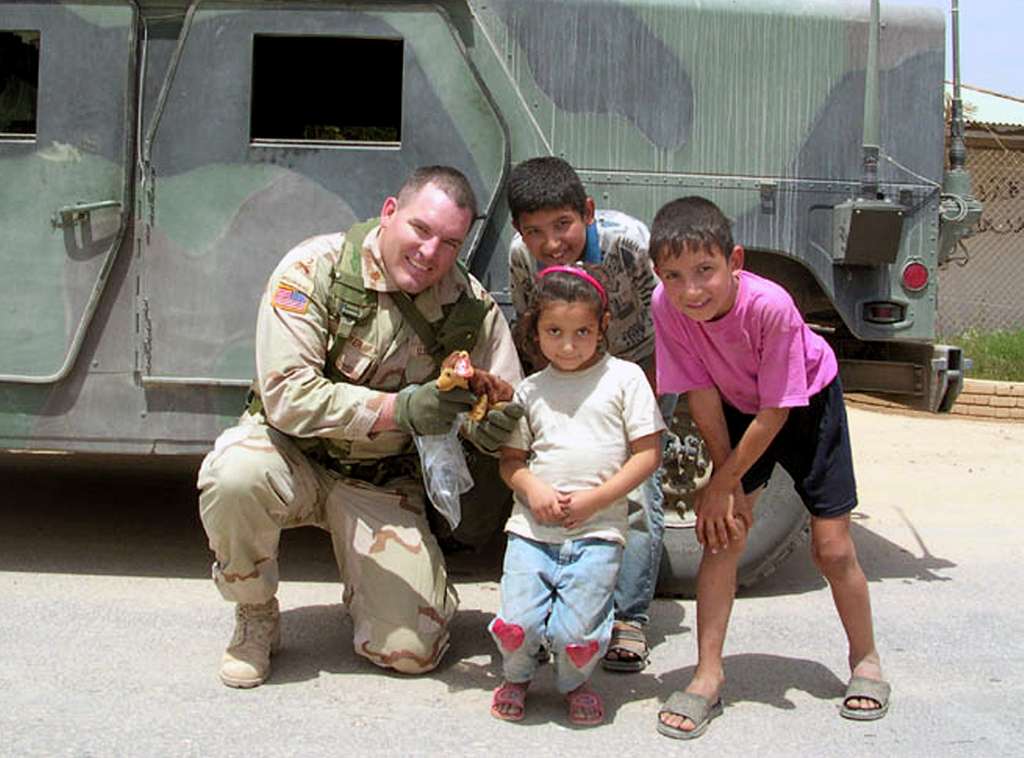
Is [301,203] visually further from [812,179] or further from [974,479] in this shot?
[974,479]

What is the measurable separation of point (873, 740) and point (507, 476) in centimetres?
114

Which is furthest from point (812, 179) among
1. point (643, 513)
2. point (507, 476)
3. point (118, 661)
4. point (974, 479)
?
point (974, 479)

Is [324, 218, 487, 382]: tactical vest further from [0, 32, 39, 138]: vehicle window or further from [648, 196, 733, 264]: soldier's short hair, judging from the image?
[0, 32, 39, 138]: vehicle window

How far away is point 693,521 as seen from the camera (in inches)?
173

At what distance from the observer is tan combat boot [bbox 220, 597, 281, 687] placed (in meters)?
3.33

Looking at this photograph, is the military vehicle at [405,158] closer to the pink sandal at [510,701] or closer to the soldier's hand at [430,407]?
the soldier's hand at [430,407]

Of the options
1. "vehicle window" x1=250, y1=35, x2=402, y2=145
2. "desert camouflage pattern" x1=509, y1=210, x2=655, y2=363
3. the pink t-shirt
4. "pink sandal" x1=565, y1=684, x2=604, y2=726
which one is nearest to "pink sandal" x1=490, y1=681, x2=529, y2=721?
"pink sandal" x1=565, y1=684, x2=604, y2=726

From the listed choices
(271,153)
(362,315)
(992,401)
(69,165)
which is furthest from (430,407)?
(992,401)

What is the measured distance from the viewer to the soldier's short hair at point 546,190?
345 centimetres

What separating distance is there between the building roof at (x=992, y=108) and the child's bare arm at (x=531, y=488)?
8.74 metres

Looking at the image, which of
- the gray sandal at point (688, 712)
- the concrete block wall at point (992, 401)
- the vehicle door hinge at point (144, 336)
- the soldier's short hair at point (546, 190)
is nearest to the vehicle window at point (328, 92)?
the vehicle door hinge at point (144, 336)

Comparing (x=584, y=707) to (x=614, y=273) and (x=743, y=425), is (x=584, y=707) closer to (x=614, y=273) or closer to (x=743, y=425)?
(x=743, y=425)

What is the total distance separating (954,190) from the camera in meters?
4.49

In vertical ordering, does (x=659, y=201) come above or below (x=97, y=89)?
below
